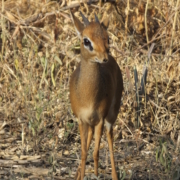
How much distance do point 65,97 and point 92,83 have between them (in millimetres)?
2255

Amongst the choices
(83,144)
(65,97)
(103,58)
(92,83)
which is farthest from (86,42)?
(65,97)

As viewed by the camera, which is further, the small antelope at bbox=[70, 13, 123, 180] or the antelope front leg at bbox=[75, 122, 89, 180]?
the antelope front leg at bbox=[75, 122, 89, 180]

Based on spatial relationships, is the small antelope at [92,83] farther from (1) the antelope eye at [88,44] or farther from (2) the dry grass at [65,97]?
(2) the dry grass at [65,97]

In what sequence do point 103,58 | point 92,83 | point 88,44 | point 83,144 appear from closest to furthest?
point 103,58
point 88,44
point 92,83
point 83,144

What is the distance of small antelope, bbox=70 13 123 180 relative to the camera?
16.7 feet

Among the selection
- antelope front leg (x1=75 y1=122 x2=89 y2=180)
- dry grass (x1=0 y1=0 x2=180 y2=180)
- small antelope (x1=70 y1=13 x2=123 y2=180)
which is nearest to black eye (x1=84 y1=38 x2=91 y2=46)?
small antelope (x1=70 y1=13 x2=123 y2=180)

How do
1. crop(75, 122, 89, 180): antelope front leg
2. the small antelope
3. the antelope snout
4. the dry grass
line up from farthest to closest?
Result: the dry grass < crop(75, 122, 89, 180): antelope front leg < the small antelope < the antelope snout

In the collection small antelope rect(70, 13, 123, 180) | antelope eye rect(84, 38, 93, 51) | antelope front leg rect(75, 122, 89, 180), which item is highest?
antelope eye rect(84, 38, 93, 51)

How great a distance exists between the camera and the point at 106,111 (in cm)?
575

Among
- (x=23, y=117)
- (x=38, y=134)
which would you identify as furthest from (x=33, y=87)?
(x=38, y=134)

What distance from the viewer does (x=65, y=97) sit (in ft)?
25.4

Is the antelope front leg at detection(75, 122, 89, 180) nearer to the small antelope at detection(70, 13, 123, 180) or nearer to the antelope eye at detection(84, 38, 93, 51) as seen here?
the small antelope at detection(70, 13, 123, 180)

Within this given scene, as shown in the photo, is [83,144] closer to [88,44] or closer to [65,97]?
[88,44]

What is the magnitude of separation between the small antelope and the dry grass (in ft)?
1.93
